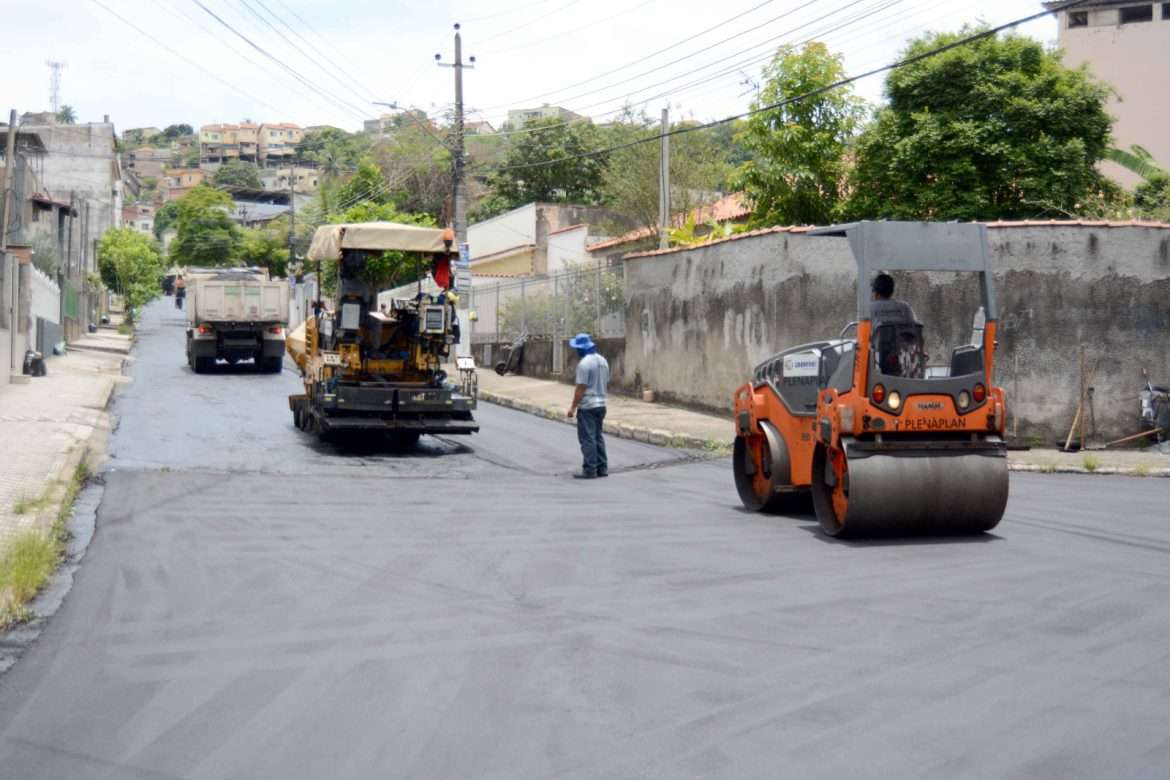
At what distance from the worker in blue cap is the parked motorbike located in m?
7.25

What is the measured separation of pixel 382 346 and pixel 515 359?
1373 centimetres

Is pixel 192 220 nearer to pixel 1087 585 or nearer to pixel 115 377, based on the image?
pixel 115 377

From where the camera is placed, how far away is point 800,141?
28734 mm

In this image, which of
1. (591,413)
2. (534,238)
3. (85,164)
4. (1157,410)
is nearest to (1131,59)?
(534,238)

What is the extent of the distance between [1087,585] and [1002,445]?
2130 millimetres

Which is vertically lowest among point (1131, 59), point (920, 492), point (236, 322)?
point (920, 492)

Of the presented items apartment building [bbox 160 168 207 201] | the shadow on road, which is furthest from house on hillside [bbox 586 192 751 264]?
apartment building [bbox 160 168 207 201]

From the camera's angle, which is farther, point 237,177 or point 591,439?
point 237,177

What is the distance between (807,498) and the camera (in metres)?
12.1

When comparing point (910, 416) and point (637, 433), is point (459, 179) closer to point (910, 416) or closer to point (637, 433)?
point (637, 433)

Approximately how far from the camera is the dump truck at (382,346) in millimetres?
16922

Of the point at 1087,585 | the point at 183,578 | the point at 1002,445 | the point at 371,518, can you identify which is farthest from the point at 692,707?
the point at 371,518

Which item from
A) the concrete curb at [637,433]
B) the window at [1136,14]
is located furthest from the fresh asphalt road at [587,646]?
the window at [1136,14]

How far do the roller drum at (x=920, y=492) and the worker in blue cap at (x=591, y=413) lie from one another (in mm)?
5116
